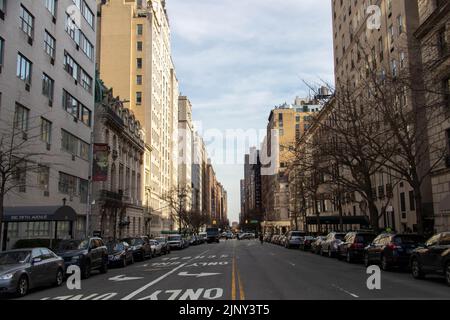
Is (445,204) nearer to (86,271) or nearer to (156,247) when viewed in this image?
(86,271)

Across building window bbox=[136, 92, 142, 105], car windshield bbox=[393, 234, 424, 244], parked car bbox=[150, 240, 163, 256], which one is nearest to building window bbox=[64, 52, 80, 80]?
parked car bbox=[150, 240, 163, 256]

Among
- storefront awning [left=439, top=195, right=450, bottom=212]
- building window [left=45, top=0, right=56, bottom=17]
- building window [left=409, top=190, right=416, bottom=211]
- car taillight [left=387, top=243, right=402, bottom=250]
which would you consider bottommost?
car taillight [left=387, top=243, right=402, bottom=250]

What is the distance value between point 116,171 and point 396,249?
1664 inches

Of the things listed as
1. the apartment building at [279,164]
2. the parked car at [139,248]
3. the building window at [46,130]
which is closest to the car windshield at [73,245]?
the parked car at [139,248]

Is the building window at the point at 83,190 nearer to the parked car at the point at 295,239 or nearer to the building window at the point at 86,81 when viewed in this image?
the building window at the point at 86,81

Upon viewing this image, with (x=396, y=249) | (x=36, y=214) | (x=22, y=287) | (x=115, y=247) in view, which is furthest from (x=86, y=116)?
(x=396, y=249)

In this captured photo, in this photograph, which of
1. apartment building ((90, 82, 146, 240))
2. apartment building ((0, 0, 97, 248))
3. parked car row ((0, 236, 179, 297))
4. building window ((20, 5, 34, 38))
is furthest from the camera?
apartment building ((90, 82, 146, 240))

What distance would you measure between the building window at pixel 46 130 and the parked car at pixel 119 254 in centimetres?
1083

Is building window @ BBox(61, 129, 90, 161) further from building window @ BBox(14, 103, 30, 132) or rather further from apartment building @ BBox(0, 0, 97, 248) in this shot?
building window @ BBox(14, 103, 30, 132)

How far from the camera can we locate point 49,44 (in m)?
36.2

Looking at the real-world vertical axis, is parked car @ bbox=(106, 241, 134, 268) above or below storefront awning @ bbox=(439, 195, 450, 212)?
below

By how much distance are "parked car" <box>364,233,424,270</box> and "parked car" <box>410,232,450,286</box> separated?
2.29 metres

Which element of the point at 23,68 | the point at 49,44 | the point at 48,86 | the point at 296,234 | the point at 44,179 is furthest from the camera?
the point at 296,234

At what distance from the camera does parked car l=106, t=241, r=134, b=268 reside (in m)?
26.5
